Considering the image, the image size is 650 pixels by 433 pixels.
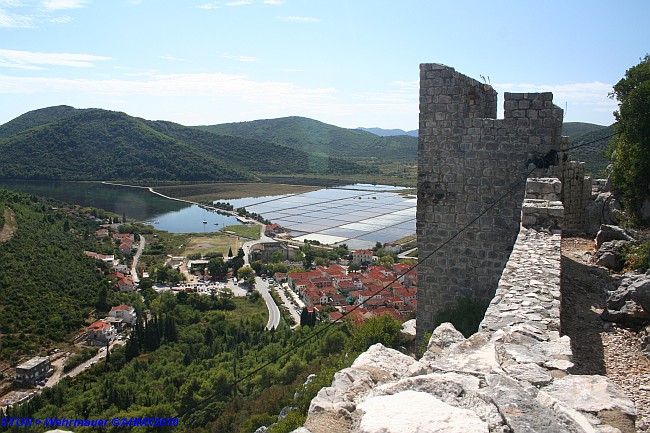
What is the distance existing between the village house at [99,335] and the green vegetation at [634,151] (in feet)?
111

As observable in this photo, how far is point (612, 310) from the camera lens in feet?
17.6

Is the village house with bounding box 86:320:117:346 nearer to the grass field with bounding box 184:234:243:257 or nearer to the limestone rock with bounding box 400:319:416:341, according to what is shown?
the grass field with bounding box 184:234:243:257

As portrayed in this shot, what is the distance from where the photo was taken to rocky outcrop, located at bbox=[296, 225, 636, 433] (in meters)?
2.22

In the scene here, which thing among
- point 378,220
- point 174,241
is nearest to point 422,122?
point 174,241

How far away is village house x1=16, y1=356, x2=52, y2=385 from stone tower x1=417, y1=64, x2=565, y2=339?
29.4 metres

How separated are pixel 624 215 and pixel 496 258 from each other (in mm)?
5073

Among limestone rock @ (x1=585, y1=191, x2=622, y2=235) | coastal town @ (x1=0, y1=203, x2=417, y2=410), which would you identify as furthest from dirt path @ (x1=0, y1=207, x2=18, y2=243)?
limestone rock @ (x1=585, y1=191, x2=622, y2=235)

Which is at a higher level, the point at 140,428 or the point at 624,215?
the point at 624,215

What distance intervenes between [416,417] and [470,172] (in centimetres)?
512

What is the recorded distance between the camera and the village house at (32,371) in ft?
96.6

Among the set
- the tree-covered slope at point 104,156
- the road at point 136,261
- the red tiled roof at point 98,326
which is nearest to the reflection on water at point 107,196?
the tree-covered slope at point 104,156

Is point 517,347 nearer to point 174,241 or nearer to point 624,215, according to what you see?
point 624,215

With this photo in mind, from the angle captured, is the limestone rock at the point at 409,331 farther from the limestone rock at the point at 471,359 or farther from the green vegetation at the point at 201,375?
the limestone rock at the point at 471,359

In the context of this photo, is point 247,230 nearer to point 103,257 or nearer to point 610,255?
point 103,257
